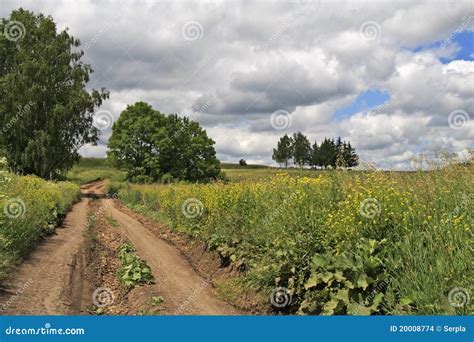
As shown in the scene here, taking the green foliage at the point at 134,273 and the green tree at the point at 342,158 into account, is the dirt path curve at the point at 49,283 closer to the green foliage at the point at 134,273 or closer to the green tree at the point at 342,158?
the green foliage at the point at 134,273

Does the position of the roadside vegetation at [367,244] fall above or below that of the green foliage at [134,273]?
above

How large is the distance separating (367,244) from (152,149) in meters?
59.0

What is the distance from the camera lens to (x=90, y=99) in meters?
48.9

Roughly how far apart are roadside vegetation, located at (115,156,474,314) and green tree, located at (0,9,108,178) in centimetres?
3926

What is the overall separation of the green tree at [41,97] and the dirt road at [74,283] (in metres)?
31.3

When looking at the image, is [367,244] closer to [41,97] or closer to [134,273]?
[134,273]

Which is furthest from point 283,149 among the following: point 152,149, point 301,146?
point 152,149

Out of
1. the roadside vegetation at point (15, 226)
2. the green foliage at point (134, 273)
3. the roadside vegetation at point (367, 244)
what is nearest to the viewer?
the roadside vegetation at point (367, 244)

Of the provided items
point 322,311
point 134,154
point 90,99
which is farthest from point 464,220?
point 134,154

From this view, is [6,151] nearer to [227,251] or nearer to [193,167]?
[193,167]

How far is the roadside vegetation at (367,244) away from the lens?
20.8 ft

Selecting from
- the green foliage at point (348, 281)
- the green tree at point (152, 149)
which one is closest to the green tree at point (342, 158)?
the green foliage at point (348, 281)

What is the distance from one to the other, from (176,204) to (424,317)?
55.8 feet

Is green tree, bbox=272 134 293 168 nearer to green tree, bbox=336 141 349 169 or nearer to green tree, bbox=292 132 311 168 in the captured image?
green tree, bbox=292 132 311 168
